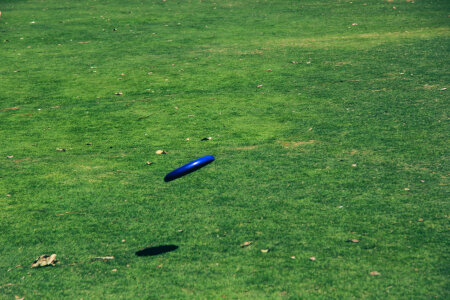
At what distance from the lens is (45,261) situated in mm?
4219

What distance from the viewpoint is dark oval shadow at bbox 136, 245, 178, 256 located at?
14.0ft

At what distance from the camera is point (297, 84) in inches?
350

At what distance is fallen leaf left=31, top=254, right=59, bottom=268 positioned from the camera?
13.7 feet

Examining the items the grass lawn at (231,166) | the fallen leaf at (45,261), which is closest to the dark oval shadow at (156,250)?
the grass lawn at (231,166)

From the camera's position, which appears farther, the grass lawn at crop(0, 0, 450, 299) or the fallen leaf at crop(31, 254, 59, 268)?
the fallen leaf at crop(31, 254, 59, 268)

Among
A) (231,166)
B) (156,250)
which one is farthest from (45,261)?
(231,166)

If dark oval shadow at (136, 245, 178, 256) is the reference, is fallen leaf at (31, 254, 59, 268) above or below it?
above

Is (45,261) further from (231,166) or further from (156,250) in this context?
(231,166)

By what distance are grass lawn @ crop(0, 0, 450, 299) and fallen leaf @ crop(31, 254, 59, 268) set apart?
0.06 m

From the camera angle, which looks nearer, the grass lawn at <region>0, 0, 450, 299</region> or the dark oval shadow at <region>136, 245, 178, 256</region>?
the grass lawn at <region>0, 0, 450, 299</region>

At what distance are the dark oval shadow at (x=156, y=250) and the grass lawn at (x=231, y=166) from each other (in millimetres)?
18

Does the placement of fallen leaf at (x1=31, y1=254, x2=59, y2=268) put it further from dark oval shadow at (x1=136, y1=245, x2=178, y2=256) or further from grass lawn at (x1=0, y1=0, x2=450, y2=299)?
dark oval shadow at (x1=136, y1=245, x2=178, y2=256)

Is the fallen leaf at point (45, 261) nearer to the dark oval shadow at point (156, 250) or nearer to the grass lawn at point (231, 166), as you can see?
the grass lawn at point (231, 166)

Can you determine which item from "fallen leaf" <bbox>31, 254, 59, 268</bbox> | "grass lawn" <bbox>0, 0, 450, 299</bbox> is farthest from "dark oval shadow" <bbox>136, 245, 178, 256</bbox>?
"fallen leaf" <bbox>31, 254, 59, 268</bbox>
